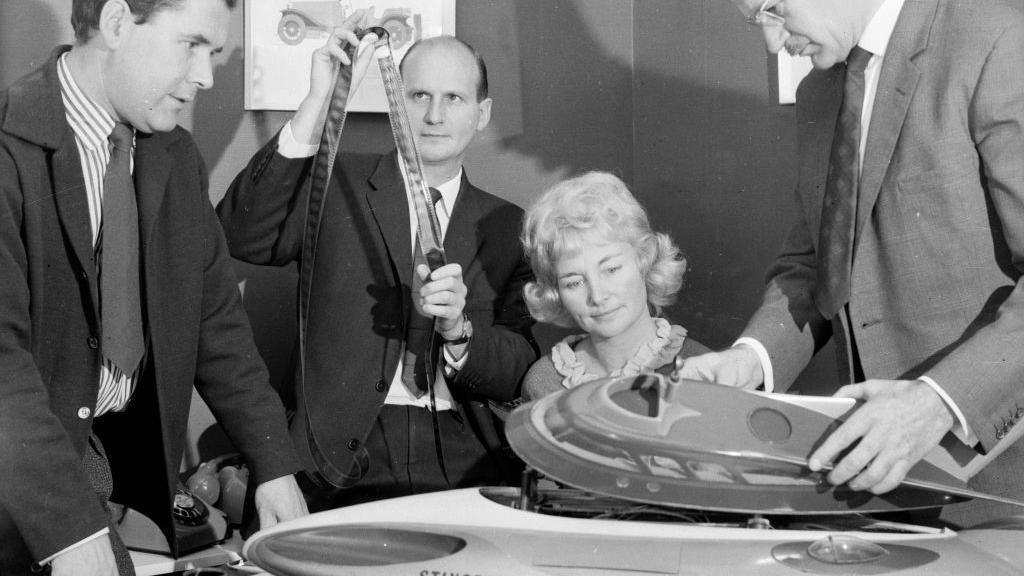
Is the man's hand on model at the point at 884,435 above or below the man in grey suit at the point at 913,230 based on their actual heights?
below

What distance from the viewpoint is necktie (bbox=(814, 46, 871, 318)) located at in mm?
1541

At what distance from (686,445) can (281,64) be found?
1.83 meters

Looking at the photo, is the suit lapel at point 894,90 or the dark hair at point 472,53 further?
the dark hair at point 472,53

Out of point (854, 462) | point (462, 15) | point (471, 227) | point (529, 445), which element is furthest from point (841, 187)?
point (462, 15)

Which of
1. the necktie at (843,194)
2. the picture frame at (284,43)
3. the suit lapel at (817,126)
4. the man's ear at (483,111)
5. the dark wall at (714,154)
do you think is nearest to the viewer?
the necktie at (843,194)

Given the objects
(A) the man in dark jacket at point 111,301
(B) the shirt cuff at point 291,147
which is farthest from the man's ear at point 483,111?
(A) the man in dark jacket at point 111,301

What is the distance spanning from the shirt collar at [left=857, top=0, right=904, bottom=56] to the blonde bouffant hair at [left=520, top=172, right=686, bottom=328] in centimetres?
62

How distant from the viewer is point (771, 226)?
7.48 ft

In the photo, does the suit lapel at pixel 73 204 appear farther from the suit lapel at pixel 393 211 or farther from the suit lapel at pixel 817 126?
the suit lapel at pixel 817 126

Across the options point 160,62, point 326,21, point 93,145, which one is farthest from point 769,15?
point 326,21

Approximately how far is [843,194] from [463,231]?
3.04 ft

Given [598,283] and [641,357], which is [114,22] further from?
[641,357]

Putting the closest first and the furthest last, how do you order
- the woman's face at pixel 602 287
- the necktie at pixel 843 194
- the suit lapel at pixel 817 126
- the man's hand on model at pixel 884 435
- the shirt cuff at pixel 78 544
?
the man's hand on model at pixel 884 435, the shirt cuff at pixel 78 544, the necktie at pixel 843 194, the suit lapel at pixel 817 126, the woman's face at pixel 602 287

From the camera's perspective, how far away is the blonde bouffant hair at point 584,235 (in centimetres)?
199
